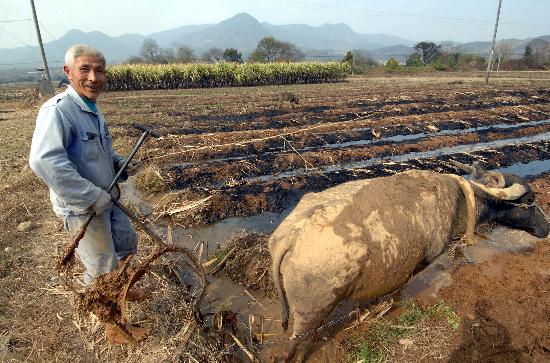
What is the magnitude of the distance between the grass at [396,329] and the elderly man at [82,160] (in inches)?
91.1

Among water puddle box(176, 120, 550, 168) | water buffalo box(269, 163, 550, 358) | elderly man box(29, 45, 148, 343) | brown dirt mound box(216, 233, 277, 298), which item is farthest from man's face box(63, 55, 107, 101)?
water puddle box(176, 120, 550, 168)

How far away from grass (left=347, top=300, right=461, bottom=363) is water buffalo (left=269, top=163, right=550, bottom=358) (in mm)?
599

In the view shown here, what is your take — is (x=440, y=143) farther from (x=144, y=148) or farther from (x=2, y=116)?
(x=2, y=116)

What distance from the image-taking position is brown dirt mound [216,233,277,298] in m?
5.12

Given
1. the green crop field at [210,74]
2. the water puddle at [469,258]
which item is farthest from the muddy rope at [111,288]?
the green crop field at [210,74]

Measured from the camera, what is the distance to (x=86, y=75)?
2.92m

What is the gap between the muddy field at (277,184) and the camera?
4.04 m

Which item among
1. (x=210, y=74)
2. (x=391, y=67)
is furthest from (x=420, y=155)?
(x=391, y=67)

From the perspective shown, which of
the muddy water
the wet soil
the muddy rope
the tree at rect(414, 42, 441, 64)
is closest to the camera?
the muddy rope

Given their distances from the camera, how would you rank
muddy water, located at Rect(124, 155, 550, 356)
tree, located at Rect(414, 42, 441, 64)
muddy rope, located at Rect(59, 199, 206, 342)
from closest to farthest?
1. muddy rope, located at Rect(59, 199, 206, 342)
2. muddy water, located at Rect(124, 155, 550, 356)
3. tree, located at Rect(414, 42, 441, 64)

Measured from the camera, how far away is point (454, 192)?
4.19 m

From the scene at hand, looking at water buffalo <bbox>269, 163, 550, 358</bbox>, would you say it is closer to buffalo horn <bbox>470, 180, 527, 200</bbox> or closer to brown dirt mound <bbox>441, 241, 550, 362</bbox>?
buffalo horn <bbox>470, 180, 527, 200</bbox>

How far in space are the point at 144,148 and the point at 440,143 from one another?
1018cm

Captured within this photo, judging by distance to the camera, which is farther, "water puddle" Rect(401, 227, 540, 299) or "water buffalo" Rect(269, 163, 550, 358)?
"water puddle" Rect(401, 227, 540, 299)
